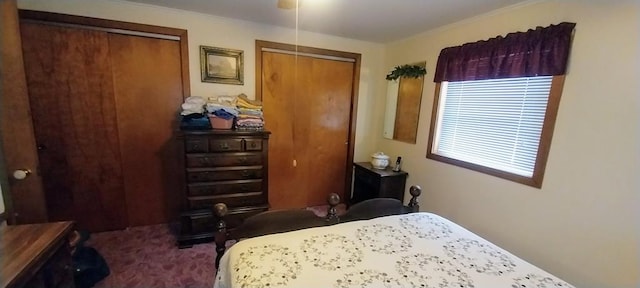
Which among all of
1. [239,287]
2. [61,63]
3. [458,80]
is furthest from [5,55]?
[458,80]

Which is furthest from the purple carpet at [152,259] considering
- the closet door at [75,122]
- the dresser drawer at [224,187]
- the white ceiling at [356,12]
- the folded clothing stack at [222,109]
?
the white ceiling at [356,12]

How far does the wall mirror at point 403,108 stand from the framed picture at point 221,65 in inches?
71.5

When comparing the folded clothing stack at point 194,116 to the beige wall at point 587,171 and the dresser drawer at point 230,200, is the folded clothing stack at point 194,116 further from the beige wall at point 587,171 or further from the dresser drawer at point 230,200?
the beige wall at point 587,171

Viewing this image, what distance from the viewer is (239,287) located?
37.5 inches

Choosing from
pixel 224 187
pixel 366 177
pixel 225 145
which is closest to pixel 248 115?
pixel 225 145

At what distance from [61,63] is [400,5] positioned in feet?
9.35

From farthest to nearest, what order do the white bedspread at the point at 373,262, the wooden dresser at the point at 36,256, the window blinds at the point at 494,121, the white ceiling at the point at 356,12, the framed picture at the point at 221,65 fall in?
the framed picture at the point at 221,65
the white ceiling at the point at 356,12
the window blinds at the point at 494,121
the white bedspread at the point at 373,262
the wooden dresser at the point at 36,256

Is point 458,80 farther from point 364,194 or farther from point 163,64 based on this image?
point 163,64

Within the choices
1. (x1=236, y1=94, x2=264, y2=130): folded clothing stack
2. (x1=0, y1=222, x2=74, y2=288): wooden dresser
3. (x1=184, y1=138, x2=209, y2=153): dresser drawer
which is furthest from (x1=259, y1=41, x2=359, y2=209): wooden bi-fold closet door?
(x1=0, y1=222, x2=74, y2=288): wooden dresser

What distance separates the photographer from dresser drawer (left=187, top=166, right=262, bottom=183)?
7.04ft

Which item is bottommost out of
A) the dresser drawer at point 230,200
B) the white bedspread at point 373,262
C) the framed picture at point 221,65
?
the dresser drawer at point 230,200

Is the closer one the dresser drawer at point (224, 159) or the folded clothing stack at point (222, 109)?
the dresser drawer at point (224, 159)

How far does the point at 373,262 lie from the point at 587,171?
1.51 meters

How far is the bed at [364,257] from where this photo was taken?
3.37 ft
